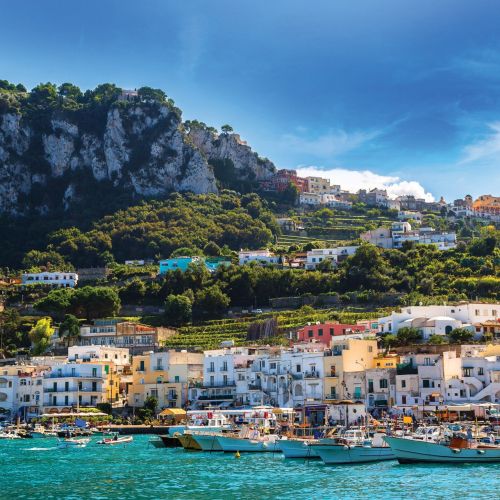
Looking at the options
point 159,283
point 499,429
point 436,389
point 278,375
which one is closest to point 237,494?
point 499,429

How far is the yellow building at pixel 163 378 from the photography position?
264ft

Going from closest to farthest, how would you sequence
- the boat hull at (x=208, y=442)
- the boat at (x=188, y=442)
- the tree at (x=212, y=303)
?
the boat hull at (x=208, y=442) < the boat at (x=188, y=442) < the tree at (x=212, y=303)

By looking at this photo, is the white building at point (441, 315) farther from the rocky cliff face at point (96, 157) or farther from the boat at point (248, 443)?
the rocky cliff face at point (96, 157)

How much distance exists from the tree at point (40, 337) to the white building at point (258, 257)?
3383cm

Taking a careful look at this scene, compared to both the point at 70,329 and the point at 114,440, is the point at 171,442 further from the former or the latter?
the point at 70,329

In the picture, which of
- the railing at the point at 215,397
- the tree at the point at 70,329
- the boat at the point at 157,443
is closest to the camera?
the boat at the point at 157,443

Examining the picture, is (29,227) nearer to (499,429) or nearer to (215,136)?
(215,136)

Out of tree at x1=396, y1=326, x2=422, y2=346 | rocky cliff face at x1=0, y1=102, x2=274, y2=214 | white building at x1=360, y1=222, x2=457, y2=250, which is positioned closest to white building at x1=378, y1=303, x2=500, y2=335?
tree at x1=396, y1=326, x2=422, y2=346

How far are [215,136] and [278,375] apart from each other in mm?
115841

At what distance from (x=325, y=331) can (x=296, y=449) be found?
32280 millimetres

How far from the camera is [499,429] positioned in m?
54.6

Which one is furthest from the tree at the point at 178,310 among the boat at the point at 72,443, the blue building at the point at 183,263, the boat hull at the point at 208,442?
the boat hull at the point at 208,442

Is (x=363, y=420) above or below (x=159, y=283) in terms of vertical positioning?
below

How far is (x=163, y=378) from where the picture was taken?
267 ft
